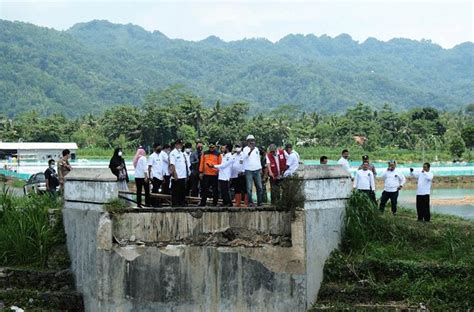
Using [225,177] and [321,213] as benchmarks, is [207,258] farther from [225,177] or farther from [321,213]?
[225,177]

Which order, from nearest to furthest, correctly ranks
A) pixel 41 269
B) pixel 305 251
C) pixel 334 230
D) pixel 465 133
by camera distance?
pixel 305 251, pixel 334 230, pixel 41 269, pixel 465 133

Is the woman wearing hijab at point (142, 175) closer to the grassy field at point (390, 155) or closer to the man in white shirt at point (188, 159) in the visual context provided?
the man in white shirt at point (188, 159)

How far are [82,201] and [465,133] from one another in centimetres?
6415

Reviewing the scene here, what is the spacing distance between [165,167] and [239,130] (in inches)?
2549

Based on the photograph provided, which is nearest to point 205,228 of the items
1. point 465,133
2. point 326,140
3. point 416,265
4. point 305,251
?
point 305,251

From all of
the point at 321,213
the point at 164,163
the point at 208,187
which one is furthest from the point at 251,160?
the point at 321,213

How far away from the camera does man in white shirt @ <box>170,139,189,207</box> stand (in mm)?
16109

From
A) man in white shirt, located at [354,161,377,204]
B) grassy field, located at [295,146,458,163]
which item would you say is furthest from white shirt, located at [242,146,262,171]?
grassy field, located at [295,146,458,163]

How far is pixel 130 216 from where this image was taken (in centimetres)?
1430

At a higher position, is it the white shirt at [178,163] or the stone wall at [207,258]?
the white shirt at [178,163]

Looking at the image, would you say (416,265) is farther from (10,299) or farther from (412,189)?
(412,189)

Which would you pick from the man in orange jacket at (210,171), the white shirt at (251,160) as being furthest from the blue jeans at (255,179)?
the man in orange jacket at (210,171)

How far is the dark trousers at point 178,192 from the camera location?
53.0 feet

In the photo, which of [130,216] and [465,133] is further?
[465,133]
